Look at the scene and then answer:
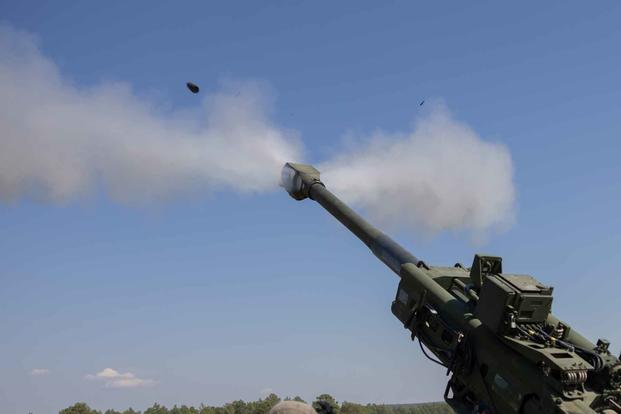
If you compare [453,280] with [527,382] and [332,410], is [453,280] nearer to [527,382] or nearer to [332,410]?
[527,382]

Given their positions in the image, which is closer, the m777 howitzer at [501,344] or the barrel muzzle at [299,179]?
the m777 howitzer at [501,344]

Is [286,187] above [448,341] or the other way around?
above

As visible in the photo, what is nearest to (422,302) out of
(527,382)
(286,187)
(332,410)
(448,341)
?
(448,341)

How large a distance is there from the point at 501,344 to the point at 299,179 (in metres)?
9.67

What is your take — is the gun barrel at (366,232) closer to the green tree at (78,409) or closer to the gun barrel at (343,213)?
the gun barrel at (343,213)

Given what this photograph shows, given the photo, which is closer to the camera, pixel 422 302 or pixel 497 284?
pixel 497 284

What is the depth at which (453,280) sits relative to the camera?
47.4ft

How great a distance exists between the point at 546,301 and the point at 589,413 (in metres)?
2.34

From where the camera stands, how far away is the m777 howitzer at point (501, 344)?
36.5 ft

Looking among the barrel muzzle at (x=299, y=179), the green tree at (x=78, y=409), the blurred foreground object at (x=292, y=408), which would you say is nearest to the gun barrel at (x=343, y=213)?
the barrel muzzle at (x=299, y=179)

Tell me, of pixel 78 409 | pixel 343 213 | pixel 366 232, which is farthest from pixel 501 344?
pixel 78 409

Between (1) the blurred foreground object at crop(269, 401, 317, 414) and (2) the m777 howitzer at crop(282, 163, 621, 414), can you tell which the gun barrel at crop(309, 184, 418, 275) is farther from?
(1) the blurred foreground object at crop(269, 401, 317, 414)

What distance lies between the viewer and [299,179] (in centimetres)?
2020

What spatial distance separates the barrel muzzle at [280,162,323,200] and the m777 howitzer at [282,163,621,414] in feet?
19.3
